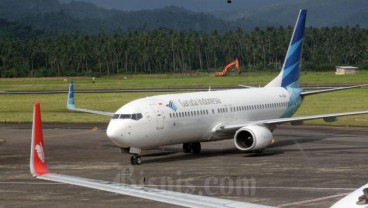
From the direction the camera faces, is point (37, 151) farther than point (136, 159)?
No

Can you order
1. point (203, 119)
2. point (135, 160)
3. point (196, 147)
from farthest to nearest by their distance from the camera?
point (196, 147) < point (203, 119) < point (135, 160)

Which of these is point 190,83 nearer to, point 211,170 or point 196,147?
point 196,147

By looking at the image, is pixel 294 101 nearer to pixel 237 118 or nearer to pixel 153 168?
pixel 237 118

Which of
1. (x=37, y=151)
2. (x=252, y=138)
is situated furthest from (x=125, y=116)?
(x=37, y=151)

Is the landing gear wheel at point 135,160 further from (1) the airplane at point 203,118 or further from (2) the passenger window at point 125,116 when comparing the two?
(2) the passenger window at point 125,116

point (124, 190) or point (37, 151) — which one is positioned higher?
point (37, 151)

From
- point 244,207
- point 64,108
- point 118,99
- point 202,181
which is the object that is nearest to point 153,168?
point 202,181

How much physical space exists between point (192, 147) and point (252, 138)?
161 inches

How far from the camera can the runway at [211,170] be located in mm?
27719

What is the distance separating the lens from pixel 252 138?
40.8 m

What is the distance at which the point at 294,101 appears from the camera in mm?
48812

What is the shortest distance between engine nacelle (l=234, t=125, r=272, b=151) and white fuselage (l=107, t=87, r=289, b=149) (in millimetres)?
1542

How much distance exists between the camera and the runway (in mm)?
27719

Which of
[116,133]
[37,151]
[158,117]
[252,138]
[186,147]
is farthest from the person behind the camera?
[186,147]
